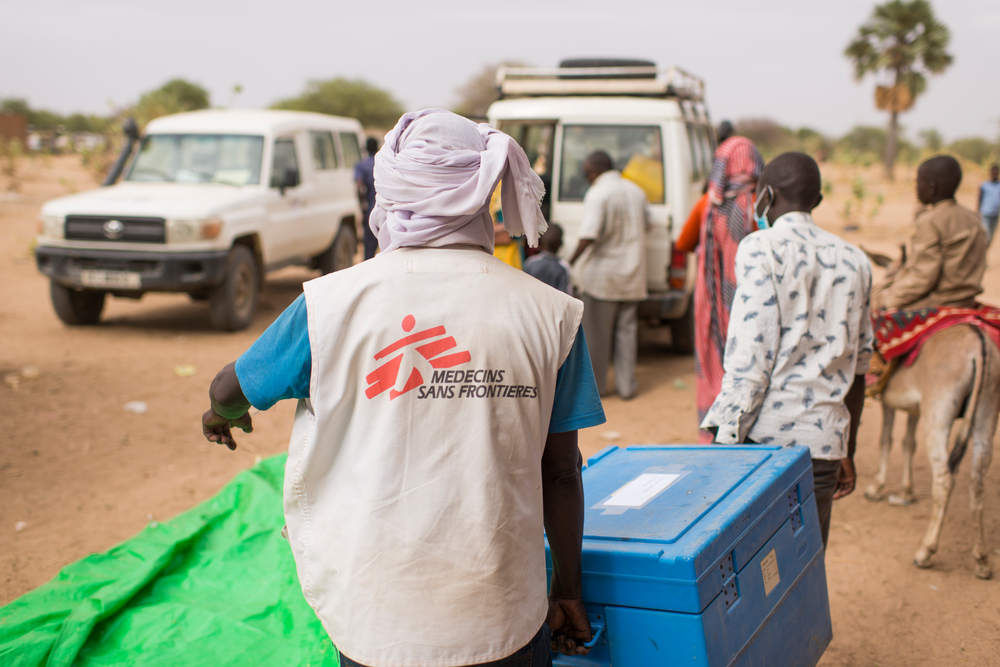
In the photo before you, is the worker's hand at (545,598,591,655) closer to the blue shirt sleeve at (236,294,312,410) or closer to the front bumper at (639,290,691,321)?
the blue shirt sleeve at (236,294,312,410)

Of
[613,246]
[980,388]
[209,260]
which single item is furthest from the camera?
[209,260]

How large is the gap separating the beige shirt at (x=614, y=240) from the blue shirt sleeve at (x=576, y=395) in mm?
4605

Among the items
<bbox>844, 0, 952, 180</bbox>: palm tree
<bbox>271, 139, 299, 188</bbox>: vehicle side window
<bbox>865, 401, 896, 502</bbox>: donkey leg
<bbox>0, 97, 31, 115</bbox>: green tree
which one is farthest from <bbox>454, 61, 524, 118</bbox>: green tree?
<bbox>865, 401, 896, 502</bbox>: donkey leg

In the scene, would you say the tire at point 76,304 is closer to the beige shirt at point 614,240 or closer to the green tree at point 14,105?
the beige shirt at point 614,240

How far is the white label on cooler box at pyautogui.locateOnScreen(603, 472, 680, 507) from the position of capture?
6.68 feet

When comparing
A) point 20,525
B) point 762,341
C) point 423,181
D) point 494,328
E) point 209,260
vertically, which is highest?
point 423,181

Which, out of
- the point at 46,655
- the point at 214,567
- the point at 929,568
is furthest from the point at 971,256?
the point at 46,655

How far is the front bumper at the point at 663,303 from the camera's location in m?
6.69

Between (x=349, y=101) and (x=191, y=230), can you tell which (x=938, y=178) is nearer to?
(x=191, y=230)

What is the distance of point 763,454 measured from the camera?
231cm

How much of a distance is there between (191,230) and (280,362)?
6807mm

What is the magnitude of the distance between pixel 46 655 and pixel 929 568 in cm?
380

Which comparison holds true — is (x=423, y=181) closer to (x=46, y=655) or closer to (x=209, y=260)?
(x=46, y=655)

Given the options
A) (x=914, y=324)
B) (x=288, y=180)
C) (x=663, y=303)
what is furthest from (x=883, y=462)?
(x=288, y=180)
